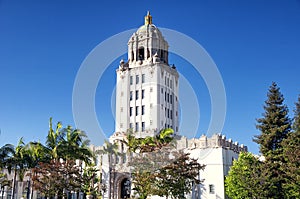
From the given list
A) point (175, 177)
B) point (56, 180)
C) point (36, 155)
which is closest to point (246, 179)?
point (175, 177)

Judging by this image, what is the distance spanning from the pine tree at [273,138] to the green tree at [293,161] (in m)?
0.61

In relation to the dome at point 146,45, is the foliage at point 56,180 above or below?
below

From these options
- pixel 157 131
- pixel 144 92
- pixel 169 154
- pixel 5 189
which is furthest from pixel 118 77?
pixel 169 154

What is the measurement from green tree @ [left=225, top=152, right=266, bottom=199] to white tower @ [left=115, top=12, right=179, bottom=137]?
23.7 meters

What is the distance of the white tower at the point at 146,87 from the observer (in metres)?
58.4

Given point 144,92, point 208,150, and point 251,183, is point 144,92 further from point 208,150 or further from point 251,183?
point 251,183

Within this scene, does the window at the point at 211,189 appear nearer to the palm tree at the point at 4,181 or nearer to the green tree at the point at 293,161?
the green tree at the point at 293,161

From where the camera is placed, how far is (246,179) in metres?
32.2

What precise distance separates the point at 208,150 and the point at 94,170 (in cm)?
1203

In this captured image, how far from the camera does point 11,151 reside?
1439 inches

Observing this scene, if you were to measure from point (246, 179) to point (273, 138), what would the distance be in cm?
470

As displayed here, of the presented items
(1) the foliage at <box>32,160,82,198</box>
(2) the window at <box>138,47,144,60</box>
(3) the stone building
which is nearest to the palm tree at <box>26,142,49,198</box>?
(1) the foliage at <box>32,160,82,198</box>

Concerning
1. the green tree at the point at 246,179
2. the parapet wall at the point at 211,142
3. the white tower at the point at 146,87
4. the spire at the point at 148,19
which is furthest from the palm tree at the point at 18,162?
the spire at the point at 148,19

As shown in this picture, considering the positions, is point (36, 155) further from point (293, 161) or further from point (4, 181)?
point (293, 161)
